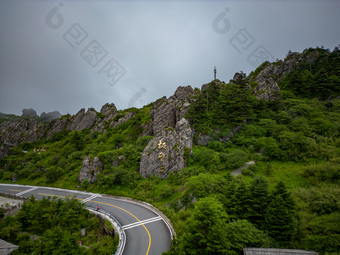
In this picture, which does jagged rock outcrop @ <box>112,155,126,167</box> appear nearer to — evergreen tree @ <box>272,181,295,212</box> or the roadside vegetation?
the roadside vegetation

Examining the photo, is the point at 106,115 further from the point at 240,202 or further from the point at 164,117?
the point at 240,202

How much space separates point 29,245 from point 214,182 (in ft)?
72.7

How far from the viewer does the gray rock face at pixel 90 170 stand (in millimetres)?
29916

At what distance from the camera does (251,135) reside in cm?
3203

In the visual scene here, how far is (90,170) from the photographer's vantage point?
99.9 ft

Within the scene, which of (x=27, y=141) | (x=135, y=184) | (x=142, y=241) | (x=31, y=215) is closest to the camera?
(x=142, y=241)

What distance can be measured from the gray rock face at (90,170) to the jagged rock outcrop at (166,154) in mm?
10062

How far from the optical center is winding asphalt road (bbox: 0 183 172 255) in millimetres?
13491

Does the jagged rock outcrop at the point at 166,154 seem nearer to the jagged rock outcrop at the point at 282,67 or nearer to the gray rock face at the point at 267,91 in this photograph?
the gray rock face at the point at 267,91

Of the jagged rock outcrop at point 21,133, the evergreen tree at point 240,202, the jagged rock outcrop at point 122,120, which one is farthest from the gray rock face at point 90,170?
the jagged rock outcrop at point 21,133

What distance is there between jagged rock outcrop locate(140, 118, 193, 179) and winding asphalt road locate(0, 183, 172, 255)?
787cm

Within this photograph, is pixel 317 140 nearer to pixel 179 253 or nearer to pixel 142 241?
pixel 179 253

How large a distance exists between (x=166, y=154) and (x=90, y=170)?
17.4 metres

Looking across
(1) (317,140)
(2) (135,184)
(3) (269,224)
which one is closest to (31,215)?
(2) (135,184)
